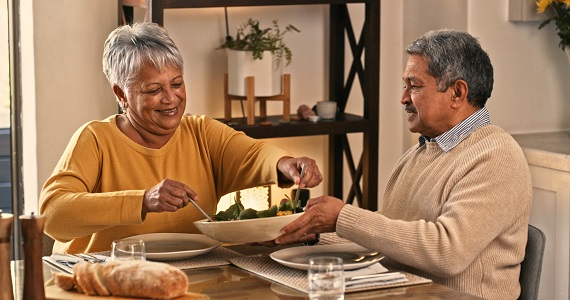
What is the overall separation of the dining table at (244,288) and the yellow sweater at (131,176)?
19cm

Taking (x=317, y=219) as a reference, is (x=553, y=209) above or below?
below

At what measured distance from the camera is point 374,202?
162 inches

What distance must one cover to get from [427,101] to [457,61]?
0.13m

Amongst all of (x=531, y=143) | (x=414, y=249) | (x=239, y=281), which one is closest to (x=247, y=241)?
(x=239, y=281)

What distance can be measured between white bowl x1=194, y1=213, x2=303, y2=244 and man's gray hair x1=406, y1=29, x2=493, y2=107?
535 mm

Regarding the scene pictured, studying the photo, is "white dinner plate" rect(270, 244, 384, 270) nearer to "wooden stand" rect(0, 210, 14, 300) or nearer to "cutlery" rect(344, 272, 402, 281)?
"cutlery" rect(344, 272, 402, 281)

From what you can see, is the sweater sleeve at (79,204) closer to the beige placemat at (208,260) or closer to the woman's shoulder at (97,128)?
the woman's shoulder at (97,128)

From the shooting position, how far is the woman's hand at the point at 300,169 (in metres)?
2.44

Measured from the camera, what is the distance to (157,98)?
2.60 metres

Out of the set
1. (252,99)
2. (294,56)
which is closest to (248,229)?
(252,99)

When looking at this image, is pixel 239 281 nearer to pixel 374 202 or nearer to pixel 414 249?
pixel 414 249

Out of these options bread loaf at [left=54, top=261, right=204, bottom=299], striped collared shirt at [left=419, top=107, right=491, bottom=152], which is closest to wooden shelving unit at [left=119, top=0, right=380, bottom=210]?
striped collared shirt at [left=419, top=107, right=491, bottom=152]

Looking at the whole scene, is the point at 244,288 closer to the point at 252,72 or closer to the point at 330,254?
the point at 330,254

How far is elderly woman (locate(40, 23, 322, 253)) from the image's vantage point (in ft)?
7.88
